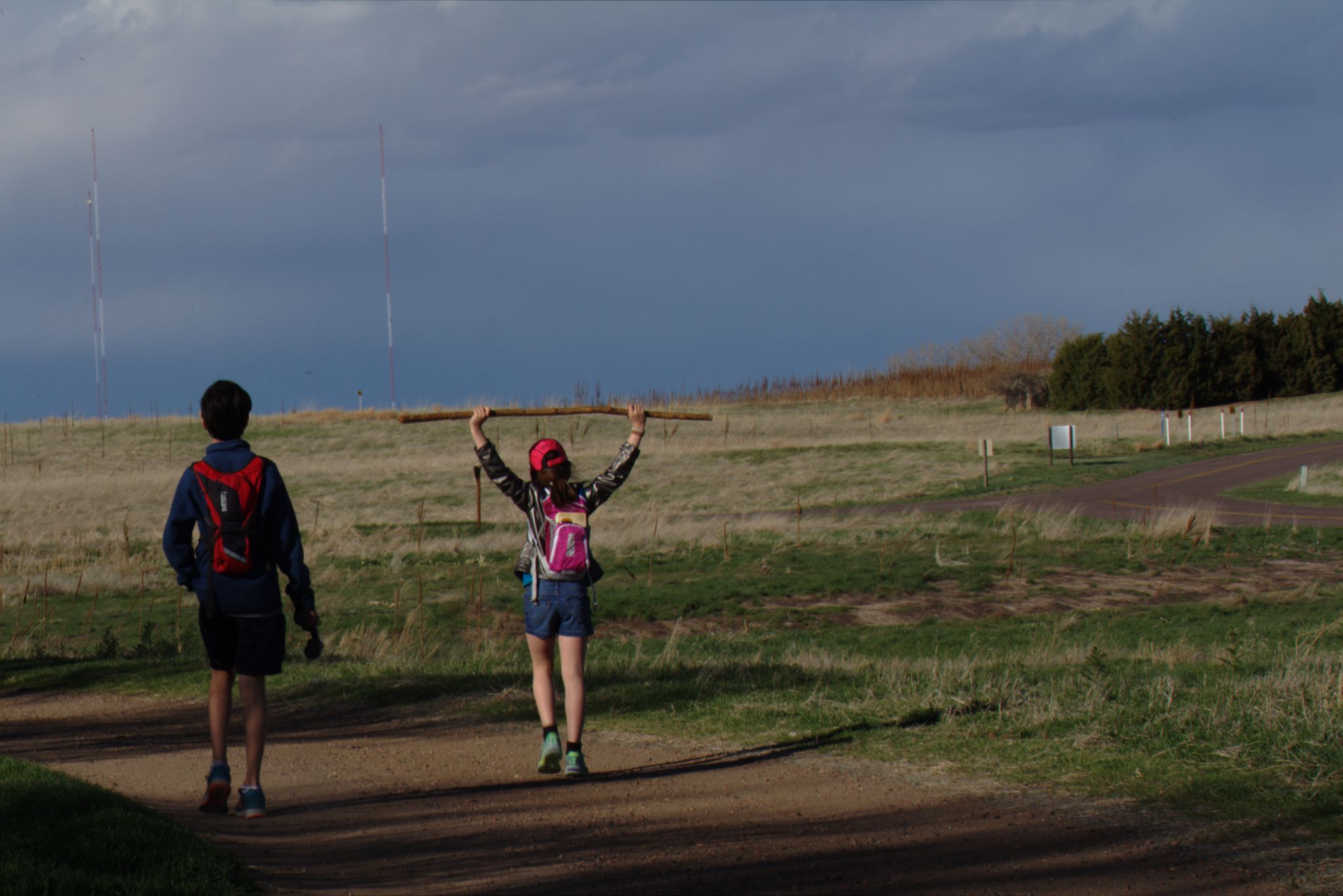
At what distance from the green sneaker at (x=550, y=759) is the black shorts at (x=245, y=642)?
155 centimetres

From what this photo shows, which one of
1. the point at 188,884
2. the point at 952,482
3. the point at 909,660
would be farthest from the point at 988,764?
the point at 952,482

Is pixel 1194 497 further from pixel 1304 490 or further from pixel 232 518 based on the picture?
pixel 232 518

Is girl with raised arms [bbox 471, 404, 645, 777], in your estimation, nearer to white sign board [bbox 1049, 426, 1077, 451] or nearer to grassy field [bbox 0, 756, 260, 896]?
grassy field [bbox 0, 756, 260, 896]

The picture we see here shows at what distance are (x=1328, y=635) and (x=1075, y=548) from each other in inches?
409

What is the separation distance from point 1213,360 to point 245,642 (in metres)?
77.7

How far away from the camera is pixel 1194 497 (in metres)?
34.8

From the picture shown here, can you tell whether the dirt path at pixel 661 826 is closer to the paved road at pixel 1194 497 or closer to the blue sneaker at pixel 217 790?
the blue sneaker at pixel 217 790

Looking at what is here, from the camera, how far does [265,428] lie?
69.3 metres

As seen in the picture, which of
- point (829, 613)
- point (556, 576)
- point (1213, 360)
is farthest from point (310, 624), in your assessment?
point (1213, 360)

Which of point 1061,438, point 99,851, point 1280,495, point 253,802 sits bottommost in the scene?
point 1280,495

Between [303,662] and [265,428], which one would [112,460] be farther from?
[303,662]

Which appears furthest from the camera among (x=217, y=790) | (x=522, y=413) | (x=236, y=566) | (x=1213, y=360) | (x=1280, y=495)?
(x=1213, y=360)

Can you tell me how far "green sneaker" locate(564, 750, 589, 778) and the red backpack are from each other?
6.52 feet

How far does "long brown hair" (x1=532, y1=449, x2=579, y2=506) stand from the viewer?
6918mm
